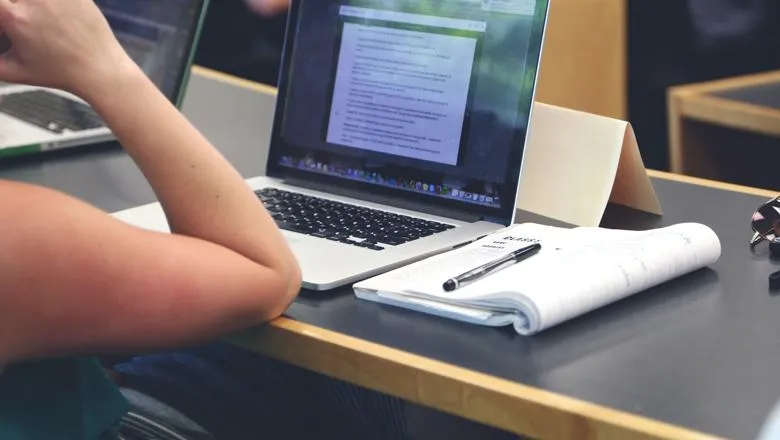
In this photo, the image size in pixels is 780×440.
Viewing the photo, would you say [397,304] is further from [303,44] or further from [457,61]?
[303,44]

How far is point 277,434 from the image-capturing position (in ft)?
3.86

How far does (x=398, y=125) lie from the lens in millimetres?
1304

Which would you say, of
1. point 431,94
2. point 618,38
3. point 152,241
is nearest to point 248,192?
point 152,241

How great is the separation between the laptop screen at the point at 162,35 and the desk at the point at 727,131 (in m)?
1.13

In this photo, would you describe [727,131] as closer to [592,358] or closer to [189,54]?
[189,54]

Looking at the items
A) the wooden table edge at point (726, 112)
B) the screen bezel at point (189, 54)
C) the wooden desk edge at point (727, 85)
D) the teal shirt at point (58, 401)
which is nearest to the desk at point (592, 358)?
the teal shirt at point (58, 401)

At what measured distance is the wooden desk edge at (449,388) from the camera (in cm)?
77

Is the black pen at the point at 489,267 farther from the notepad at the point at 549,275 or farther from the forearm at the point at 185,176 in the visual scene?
the forearm at the point at 185,176

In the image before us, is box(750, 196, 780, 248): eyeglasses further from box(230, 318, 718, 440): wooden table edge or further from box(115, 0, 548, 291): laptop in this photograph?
box(230, 318, 718, 440): wooden table edge

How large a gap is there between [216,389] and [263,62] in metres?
1.79

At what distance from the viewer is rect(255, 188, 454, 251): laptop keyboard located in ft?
3.81

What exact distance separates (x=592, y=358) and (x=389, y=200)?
483mm

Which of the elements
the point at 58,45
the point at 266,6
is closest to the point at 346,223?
the point at 58,45

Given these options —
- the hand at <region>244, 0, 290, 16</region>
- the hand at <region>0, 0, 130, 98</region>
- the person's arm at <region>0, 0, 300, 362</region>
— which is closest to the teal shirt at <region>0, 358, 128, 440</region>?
the person's arm at <region>0, 0, 300, 362</region>
